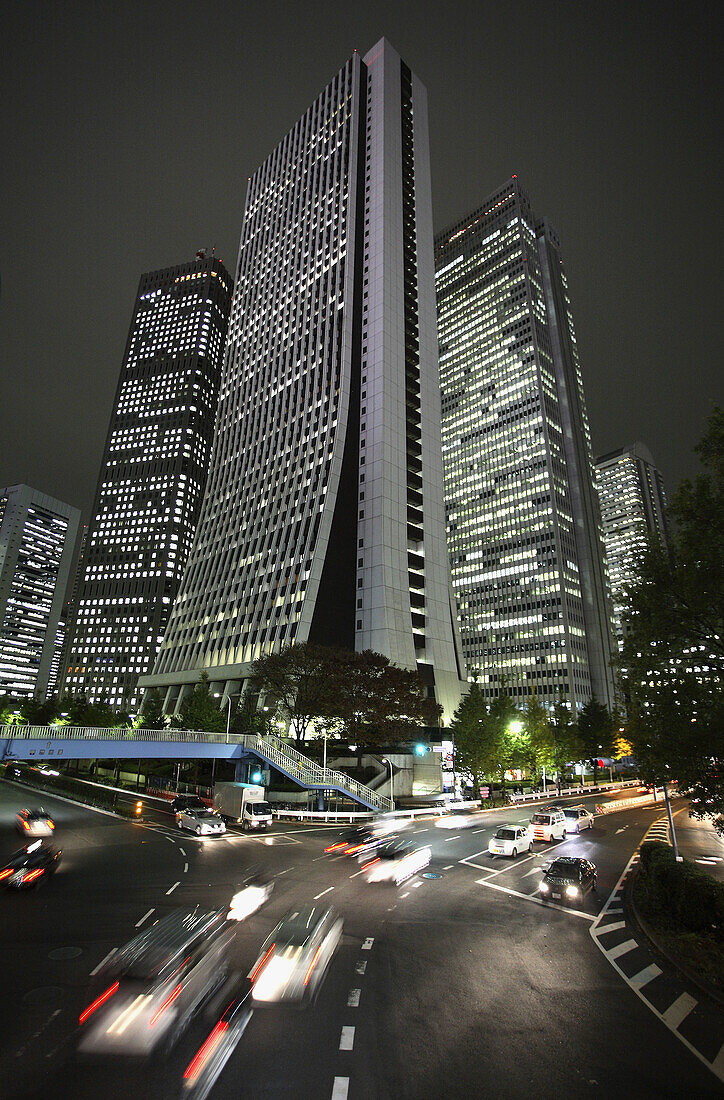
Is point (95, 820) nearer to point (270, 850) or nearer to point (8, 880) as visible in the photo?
point (270, 850)

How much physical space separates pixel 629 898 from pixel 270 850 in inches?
700

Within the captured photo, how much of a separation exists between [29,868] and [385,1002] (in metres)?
16.3

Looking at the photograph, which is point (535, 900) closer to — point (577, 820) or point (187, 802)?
point (577, 820)

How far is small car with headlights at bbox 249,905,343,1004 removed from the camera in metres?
11.7

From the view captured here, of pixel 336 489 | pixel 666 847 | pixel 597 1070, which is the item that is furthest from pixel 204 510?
pixel 597 1070

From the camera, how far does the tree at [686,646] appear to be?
1612 centimetres

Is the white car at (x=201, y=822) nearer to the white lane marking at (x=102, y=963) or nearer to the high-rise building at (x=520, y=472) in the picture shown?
the white lane marking at (x=102, y=963)

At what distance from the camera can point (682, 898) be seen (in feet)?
54.5

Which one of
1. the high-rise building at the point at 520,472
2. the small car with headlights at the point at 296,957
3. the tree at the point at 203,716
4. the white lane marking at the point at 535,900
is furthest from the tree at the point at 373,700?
the high-rise building at the point at 520,472

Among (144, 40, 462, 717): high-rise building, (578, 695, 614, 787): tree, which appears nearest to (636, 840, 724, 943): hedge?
(144, 40, 462, 717): high-rise building

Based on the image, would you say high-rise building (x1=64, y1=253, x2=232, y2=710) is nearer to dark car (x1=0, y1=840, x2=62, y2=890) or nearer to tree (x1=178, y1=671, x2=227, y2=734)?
tree (x1=178, y1=671, x2=227, y2=734)

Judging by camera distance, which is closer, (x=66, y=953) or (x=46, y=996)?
(x=46, y=996)

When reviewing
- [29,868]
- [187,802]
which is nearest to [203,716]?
[187,802]

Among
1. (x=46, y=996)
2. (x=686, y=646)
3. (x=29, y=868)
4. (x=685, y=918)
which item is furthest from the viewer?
(x=29, y=868)
